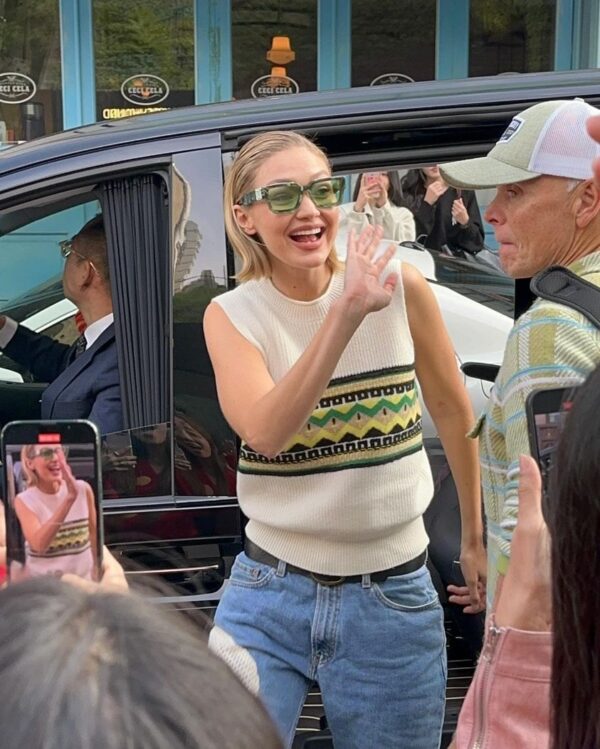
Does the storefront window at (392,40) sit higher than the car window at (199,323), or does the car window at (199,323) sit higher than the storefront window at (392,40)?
the storefront window at (392,40)

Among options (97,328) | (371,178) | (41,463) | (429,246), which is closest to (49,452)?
(41,463)

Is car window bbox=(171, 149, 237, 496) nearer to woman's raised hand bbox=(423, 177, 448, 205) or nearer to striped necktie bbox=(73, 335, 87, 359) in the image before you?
striped necktie bbox=(73, 335, 87, 359)

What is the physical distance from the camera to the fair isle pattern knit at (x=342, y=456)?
204cm

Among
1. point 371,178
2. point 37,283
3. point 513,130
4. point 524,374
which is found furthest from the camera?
point 371,178

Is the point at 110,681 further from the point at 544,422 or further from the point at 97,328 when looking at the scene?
the point at 97,328

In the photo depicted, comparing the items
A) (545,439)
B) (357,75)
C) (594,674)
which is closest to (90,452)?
(545,439)

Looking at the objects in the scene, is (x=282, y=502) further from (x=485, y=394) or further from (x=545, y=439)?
(x=485, y=394)

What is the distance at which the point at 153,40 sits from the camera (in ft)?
26.4

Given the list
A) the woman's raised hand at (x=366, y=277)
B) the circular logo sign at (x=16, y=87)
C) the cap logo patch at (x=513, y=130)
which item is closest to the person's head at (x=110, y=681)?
the woman's raised hand at (x=366, y=277)

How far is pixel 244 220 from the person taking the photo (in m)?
2.18

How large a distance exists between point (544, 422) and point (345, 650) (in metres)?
0.78

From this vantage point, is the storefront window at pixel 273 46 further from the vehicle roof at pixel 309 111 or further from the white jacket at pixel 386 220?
the vehicle roof at pixel 309 111

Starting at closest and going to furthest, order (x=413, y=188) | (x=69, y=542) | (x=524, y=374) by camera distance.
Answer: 1. (x=69, y=542)
2. (x=524, y=374)
3. (x=413, y=188)

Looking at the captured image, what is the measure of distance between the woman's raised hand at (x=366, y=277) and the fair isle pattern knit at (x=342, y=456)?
0.08 metres
